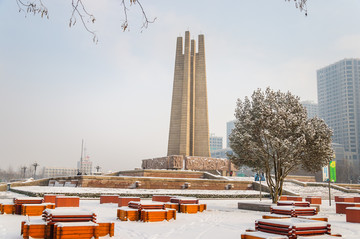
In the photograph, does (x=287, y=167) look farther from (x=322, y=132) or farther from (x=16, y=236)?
(x=16, y=236)

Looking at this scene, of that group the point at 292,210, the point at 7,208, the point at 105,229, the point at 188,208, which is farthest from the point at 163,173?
the point at 105,229

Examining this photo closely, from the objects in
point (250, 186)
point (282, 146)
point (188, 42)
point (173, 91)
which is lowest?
point (250, 186)

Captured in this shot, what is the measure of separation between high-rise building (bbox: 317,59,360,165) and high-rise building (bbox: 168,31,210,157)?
8329cm

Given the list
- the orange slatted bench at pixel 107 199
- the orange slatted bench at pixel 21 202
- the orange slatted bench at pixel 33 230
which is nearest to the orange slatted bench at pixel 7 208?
the orange slatted bench at pixel 21 202

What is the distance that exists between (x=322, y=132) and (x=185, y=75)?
31.7 metres

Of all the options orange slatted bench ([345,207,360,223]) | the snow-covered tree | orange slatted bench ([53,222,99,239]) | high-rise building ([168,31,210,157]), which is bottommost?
orange slatted bench ([345,207,360,223])

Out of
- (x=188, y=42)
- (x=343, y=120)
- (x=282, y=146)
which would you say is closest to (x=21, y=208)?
(x=282, y=146)

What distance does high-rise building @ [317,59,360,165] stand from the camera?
119m

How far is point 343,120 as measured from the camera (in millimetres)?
122938

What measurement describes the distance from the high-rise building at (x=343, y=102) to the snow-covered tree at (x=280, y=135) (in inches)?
4151

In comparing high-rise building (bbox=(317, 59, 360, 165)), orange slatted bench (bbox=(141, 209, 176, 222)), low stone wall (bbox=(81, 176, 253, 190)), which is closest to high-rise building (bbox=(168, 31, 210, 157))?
low stone wall (bbox=(81, 176, 253, 190))

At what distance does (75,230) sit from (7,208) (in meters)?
7.25

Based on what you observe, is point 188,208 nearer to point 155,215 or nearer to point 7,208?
point 155,215

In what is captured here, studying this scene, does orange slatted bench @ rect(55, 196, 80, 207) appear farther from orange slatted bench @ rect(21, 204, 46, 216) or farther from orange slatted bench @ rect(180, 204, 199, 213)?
orange slatted bench @ rect(180, 204, 199, 213)
